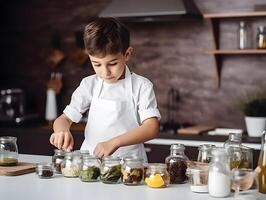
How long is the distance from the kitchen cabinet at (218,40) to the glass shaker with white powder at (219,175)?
7.46ft

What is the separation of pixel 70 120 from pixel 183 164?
690 mm

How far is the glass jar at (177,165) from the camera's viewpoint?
1901 mm

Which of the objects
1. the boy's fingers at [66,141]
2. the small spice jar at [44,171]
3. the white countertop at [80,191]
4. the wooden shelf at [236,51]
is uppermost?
the wooden shelf at [236,51]

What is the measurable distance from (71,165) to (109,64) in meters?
0.48

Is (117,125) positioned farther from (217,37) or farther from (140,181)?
(217,37)

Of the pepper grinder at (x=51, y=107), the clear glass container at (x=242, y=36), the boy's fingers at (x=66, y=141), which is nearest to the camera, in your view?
→ the boy's fingers at (x=66, y=141)

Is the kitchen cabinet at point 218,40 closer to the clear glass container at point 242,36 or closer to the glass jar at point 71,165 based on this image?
the clear glass container at point 242,36

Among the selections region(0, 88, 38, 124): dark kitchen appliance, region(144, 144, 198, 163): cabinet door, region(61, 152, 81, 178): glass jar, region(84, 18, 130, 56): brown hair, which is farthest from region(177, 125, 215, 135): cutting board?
region(61, 152, 81, 178): glass jar

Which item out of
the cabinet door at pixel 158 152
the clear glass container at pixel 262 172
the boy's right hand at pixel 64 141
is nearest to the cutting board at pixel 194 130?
the cabinet door at pixel 158 152

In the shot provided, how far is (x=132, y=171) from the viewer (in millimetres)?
1847

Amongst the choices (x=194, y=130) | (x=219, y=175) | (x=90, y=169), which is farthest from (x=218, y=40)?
(x=219, y=175)

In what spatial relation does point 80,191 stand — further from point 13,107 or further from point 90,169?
point 13,107

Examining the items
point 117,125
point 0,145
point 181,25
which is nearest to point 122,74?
point 117,125

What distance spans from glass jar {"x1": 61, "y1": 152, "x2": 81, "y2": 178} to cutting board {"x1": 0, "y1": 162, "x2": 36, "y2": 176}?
171 millimetres
